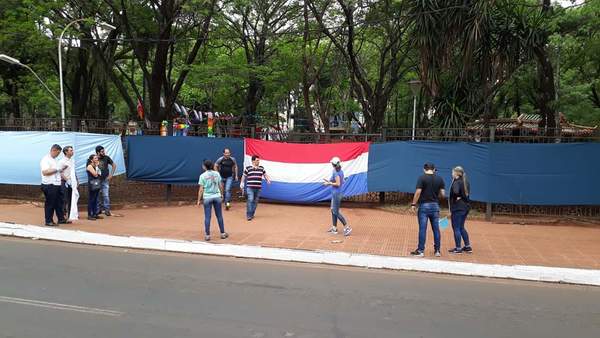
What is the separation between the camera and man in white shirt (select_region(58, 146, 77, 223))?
11016 mm

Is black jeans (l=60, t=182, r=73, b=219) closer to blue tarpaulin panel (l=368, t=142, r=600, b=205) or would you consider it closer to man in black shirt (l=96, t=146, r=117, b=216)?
man in black shirt (l=96, t=146, r=117, b=216)

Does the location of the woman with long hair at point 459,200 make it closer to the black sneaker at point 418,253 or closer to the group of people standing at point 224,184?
the black sneaker at point 418,253

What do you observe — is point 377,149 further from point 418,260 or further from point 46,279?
point 46,279

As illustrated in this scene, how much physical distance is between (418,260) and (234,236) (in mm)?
3845

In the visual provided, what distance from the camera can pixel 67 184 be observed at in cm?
1141

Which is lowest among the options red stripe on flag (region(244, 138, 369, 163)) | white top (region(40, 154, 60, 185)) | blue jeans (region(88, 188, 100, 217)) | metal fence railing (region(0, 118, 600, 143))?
blue jeans (region(88, 188, 100, 217))

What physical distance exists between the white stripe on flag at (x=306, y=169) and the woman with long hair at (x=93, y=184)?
A: 4.37 m

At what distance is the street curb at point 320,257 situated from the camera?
25.0 ft

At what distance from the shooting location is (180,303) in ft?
19.1

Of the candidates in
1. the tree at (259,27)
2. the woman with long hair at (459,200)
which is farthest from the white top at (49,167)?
the tree at (259,27)

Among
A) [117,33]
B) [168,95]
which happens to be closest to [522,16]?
[168,95]

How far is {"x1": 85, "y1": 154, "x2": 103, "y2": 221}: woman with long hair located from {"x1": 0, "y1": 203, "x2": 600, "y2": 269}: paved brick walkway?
33 cm

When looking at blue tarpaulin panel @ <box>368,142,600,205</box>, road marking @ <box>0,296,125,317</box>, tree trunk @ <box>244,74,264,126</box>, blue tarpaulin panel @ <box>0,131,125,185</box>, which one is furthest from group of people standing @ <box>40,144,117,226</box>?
tree trunk @ <box>244,74,264,126</box>

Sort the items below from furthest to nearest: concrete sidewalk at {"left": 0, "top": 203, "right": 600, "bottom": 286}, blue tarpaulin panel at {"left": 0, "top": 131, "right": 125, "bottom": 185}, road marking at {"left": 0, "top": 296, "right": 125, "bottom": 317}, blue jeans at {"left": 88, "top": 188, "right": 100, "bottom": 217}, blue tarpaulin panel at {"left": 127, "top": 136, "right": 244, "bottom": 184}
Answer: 1. blue tarpaulin panel at {"left": 127, "top": 136, "right": 244, "bottom": 184}
2. blue tarpaulin panel at {"left": 0, "top": 131, "right": 125, "bottom": 185}
3. blue jeans at {"left": 88, "top": 188, "right": 100, "bottom": 217}
4. concrete sidewalk at {"left": 0, "top": 203, "right": 600, "bottom": 286}
5. road marking at {"left": 0, "top": 296, "right": 125, "bottom": 317}
